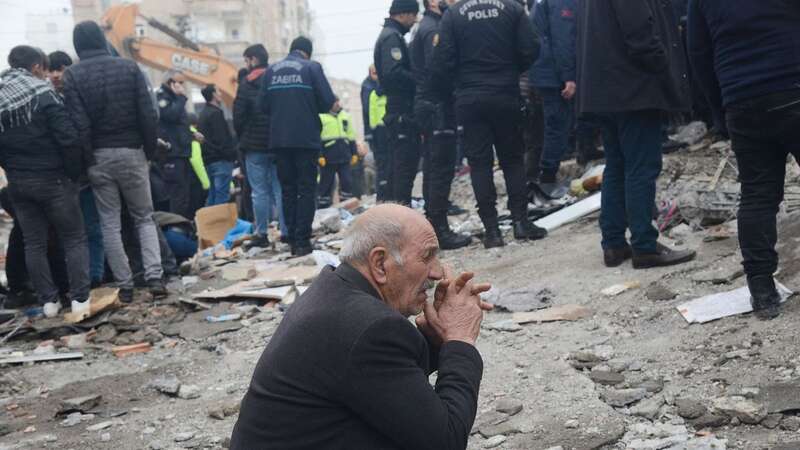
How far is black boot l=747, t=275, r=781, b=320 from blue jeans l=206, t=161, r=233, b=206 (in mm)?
8600

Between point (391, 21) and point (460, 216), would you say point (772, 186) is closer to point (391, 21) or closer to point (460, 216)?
point (391, 21)

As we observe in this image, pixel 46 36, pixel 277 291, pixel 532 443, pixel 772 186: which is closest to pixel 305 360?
pixel 532 443

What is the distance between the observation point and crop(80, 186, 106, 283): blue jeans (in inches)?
303

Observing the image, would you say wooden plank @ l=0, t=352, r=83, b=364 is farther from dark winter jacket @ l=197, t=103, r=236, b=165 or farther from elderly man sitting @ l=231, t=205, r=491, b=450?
dark winter jacket @ l=197, t=103, r=236, b=165

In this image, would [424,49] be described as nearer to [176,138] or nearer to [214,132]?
[176,138]

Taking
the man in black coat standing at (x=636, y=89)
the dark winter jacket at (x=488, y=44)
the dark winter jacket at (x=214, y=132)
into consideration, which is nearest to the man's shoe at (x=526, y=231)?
the dark winter jacket at (x=488, y=44)

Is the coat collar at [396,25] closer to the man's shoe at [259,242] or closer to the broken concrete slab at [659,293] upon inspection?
the man's shoe at [259,242]

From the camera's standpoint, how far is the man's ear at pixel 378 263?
7.82ft

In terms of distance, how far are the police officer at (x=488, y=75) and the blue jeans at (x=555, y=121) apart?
135 centimetres

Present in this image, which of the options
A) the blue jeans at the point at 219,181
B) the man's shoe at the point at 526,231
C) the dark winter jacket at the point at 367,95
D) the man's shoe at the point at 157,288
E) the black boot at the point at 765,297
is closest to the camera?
the black boot at the point at 765,297

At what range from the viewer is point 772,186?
13.6 ft

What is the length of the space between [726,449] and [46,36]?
77.3 m

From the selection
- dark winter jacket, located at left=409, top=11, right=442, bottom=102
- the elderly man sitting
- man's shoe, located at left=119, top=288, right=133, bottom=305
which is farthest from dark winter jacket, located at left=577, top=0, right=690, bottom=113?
man's shoe, located at left=119, top=288, right=133, bottom=305

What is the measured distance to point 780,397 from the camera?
11.7 feet
